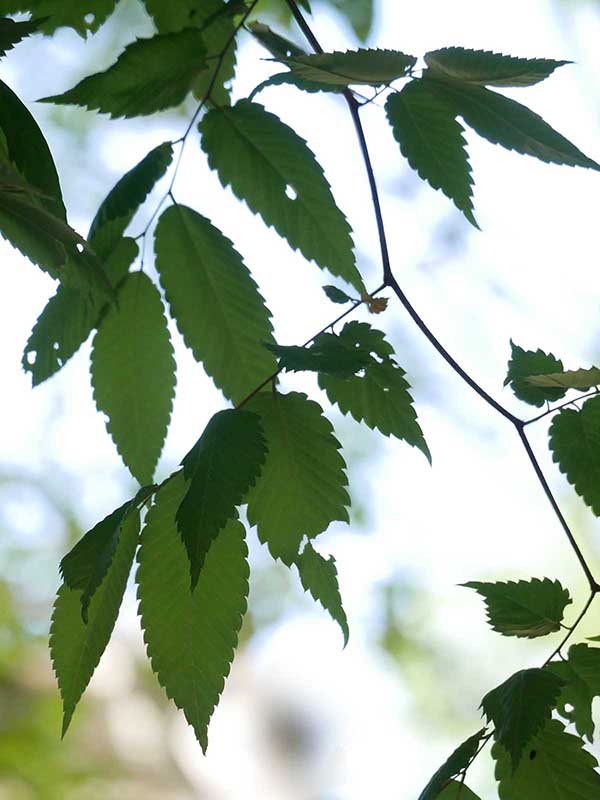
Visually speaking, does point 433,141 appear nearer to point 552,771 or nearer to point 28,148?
point 28,148

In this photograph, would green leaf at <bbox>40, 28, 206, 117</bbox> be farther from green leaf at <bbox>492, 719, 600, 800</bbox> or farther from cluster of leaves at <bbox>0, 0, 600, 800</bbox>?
green leaf at <bbox>492, 719, 600, 800</bbox>

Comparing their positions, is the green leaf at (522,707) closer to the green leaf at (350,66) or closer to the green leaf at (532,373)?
the green leaf at (532,373)

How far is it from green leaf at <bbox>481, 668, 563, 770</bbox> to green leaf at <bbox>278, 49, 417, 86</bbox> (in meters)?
0.32

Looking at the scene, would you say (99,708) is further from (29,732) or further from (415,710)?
(415,710)

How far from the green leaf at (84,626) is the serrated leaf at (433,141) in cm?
27

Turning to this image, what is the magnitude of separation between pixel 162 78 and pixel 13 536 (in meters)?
2.60

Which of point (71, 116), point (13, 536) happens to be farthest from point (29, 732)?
point (71, 116)

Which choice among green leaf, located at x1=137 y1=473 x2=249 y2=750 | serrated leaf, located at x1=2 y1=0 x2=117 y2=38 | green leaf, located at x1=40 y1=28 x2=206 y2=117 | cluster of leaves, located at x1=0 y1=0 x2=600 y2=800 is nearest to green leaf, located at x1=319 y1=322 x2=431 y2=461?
cluster of leaves, located at x1=0 y1=0 x2=600 y2=800

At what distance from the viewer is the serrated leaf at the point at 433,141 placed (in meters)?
0.56

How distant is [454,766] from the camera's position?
45 cm

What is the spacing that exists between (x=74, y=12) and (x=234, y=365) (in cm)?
29

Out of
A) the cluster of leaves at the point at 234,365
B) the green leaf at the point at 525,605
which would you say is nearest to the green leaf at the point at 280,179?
the cluster of leaves at the point at 234,365

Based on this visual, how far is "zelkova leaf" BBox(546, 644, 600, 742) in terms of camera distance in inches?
18.7

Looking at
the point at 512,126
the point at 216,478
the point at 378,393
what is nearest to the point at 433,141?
the point at 512,126
